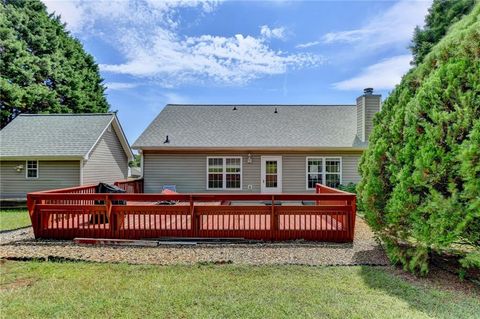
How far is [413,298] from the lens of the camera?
136 inches

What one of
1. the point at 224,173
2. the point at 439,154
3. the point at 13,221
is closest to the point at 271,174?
the point at 224,173

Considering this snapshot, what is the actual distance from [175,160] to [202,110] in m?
4.20

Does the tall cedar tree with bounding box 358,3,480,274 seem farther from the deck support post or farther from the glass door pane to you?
the glass door pane

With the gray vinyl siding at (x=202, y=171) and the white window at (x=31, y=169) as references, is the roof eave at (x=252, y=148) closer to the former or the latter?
the gray vinyl siding at (x=202, y=171)

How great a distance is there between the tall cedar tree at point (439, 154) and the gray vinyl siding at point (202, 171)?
25.4 feet

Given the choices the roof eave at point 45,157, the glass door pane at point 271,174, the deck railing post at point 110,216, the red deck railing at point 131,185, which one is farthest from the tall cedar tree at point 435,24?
the roof eave at point 45,157

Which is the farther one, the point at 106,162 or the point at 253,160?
the point at 106,162

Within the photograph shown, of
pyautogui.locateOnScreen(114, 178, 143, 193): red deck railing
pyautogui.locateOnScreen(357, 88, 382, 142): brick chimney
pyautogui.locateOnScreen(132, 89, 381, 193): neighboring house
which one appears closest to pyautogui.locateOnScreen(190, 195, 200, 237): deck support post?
pyautogui.locateOnScreen(114, 178, 143, 193): red deck railing

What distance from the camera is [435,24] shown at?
16969mm

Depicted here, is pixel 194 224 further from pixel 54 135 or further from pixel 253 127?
pixel 54 135

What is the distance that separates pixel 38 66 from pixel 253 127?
2071cm

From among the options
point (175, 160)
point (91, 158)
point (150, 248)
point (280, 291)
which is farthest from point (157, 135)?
point (280, 291)

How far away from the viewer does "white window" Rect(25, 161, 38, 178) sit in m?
12.3

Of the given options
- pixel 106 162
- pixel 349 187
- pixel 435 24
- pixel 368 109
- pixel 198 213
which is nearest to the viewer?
pixel 198 213
